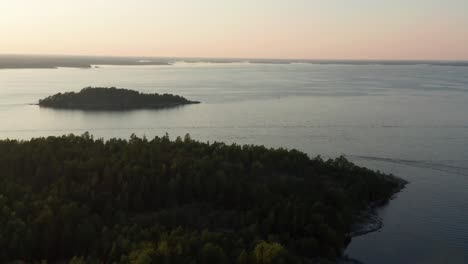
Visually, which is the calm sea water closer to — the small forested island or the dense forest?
the dense forest

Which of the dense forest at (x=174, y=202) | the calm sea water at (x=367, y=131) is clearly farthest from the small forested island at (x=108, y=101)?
the dense forest at (x=174, y=202)

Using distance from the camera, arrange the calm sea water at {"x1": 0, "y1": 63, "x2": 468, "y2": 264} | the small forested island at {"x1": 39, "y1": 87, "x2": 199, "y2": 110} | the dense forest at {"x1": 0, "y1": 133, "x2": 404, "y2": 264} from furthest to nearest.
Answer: the small forested island at {"x1": 39, "y1": 87, "x2": 199, "y2": 110}, the calm sea water at {"x1": 0, "y1": 63, "x2": 468, "y2": 264}, the dense forest at {"x1": 0, "y1": 133, "x2": 404, "y2": 264}

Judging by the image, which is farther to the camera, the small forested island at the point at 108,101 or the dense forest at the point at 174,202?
the small forested island at the point at 108,101

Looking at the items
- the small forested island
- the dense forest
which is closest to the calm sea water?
the dense forest

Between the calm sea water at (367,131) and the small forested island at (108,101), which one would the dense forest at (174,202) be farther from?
the small forested island at (108,101)

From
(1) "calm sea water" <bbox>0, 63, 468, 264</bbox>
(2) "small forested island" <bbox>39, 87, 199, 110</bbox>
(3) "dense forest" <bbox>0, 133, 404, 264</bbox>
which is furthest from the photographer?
(2) "small forested island" <bbox>39, 87, 199, 110</bbox>

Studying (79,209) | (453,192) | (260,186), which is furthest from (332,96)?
(79,209)

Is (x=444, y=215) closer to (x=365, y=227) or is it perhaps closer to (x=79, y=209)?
(x=365, y=227)

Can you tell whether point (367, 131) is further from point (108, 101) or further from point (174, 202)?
point (108, 101)
